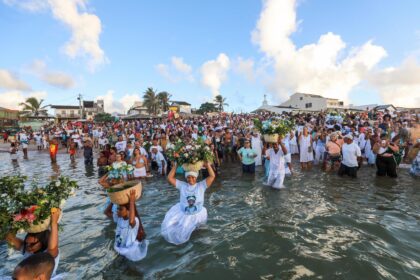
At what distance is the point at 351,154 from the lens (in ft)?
35.1

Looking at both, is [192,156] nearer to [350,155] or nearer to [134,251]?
[134,251]

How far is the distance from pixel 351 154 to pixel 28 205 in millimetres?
10794

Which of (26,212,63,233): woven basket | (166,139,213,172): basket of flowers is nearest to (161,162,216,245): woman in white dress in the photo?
(166,139,213,172): basket of flowers

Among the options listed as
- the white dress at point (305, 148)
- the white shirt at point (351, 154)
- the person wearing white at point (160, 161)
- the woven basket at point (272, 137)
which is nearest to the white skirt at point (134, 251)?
the woven basket at point (272, 137)

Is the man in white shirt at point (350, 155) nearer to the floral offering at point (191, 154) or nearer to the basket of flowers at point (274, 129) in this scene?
the basket of flowers at point (274, 129)

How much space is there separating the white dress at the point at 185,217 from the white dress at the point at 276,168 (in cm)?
416

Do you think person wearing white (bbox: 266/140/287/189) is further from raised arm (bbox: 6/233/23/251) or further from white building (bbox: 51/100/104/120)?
white building (bbox: 51/100/104/120)

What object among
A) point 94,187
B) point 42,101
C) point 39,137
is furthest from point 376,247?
point 42,101

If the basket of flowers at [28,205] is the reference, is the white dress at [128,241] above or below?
below

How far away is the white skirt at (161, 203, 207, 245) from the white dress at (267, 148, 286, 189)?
4337mm

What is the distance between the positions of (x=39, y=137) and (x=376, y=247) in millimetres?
31232

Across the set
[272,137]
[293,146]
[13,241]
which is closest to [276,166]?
[272,137]

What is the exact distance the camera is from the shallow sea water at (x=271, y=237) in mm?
4867

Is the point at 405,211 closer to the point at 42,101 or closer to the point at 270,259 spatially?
the point at 270,259
